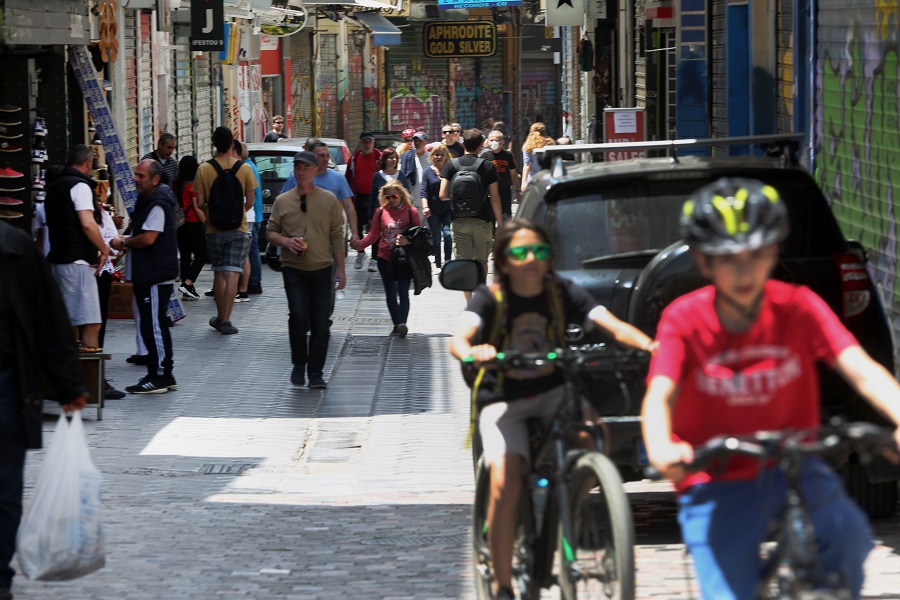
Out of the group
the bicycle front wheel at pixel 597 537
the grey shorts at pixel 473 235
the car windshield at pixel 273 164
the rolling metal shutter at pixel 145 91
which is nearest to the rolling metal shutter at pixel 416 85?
the rolling metal shutter at pixel 145 91

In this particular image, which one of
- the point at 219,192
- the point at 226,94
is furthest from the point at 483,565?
the point at 226,94

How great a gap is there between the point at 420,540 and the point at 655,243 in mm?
1738

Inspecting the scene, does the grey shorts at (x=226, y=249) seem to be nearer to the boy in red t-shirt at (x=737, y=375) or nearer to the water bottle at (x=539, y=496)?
the water bottle at (x=539, y=496)

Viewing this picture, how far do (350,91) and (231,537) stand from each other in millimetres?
46696

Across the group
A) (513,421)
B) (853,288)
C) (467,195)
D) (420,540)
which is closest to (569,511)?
(513,421)

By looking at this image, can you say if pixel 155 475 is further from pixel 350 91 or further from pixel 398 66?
pixel 398 66

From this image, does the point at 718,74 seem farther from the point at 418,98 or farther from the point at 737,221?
the point at 418,98

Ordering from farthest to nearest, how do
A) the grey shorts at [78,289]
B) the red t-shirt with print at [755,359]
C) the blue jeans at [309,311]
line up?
the blue jeans at [309,311] → the grey shorts at [78,289] → the red t-shirt with print at [755,359]

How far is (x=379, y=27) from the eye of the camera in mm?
43344

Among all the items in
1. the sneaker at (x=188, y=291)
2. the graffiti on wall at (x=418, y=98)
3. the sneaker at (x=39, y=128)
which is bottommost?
the sneaker at (x=188, y=291)

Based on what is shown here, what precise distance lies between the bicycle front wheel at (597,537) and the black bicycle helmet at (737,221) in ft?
3.88

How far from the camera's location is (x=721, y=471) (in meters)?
3.93

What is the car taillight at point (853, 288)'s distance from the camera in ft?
23.0

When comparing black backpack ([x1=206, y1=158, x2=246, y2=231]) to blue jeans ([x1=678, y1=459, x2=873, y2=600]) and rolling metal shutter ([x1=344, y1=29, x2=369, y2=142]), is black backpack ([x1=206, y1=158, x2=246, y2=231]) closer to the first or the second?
blue jeans ([x1=678, y1=459, x2=873, y2=600])
